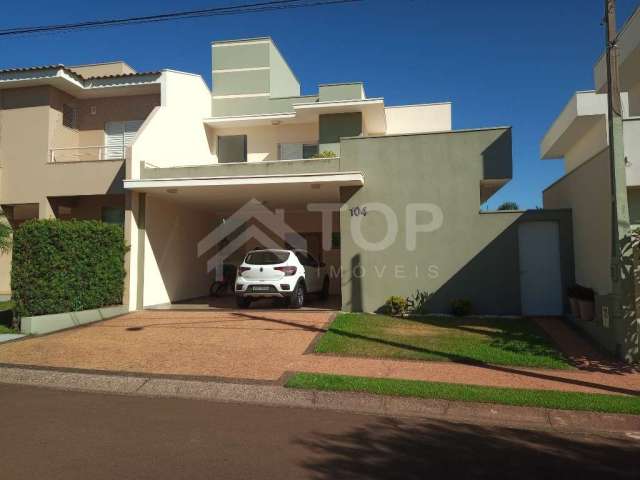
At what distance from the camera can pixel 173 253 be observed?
15.2 m

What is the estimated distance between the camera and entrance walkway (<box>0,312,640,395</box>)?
6.95 m

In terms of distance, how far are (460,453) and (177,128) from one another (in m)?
13.5

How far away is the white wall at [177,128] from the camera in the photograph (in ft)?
44.4

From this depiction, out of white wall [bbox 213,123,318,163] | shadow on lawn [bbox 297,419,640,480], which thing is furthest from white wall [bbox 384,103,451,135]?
shadow on lawn [bbox 297,419,640,480]

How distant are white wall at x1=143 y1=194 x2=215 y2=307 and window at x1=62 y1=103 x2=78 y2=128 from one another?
448 cm

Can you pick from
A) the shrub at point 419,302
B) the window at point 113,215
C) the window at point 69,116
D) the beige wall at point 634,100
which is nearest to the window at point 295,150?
the window at point 113,215

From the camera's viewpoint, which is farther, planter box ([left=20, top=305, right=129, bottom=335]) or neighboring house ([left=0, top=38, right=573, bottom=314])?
neighboring house ([left=0, top=38, right=573, bottom=314])

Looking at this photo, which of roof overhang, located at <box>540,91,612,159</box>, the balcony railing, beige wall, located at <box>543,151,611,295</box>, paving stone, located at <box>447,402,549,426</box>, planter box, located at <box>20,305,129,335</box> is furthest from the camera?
roof overhang, located at <box>540,91,612,159</box>

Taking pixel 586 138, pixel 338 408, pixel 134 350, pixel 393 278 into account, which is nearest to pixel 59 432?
pixel 338 408

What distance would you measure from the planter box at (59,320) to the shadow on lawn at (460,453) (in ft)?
25.8

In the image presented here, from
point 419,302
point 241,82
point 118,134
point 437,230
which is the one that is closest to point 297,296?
point 419,302

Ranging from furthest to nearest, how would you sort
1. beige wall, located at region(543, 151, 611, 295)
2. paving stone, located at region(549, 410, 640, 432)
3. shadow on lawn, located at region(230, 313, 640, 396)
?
beige wall, located at region(543, 151, 611, 295), shadow on lawn, located at region(230, 313, 640, 396), paving stone, located at region(549, 410, 640, 432)

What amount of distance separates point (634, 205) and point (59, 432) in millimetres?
10313

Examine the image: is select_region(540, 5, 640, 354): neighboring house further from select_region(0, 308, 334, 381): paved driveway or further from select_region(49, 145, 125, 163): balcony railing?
select_region(49, 145, 125, 163): balcony railing
